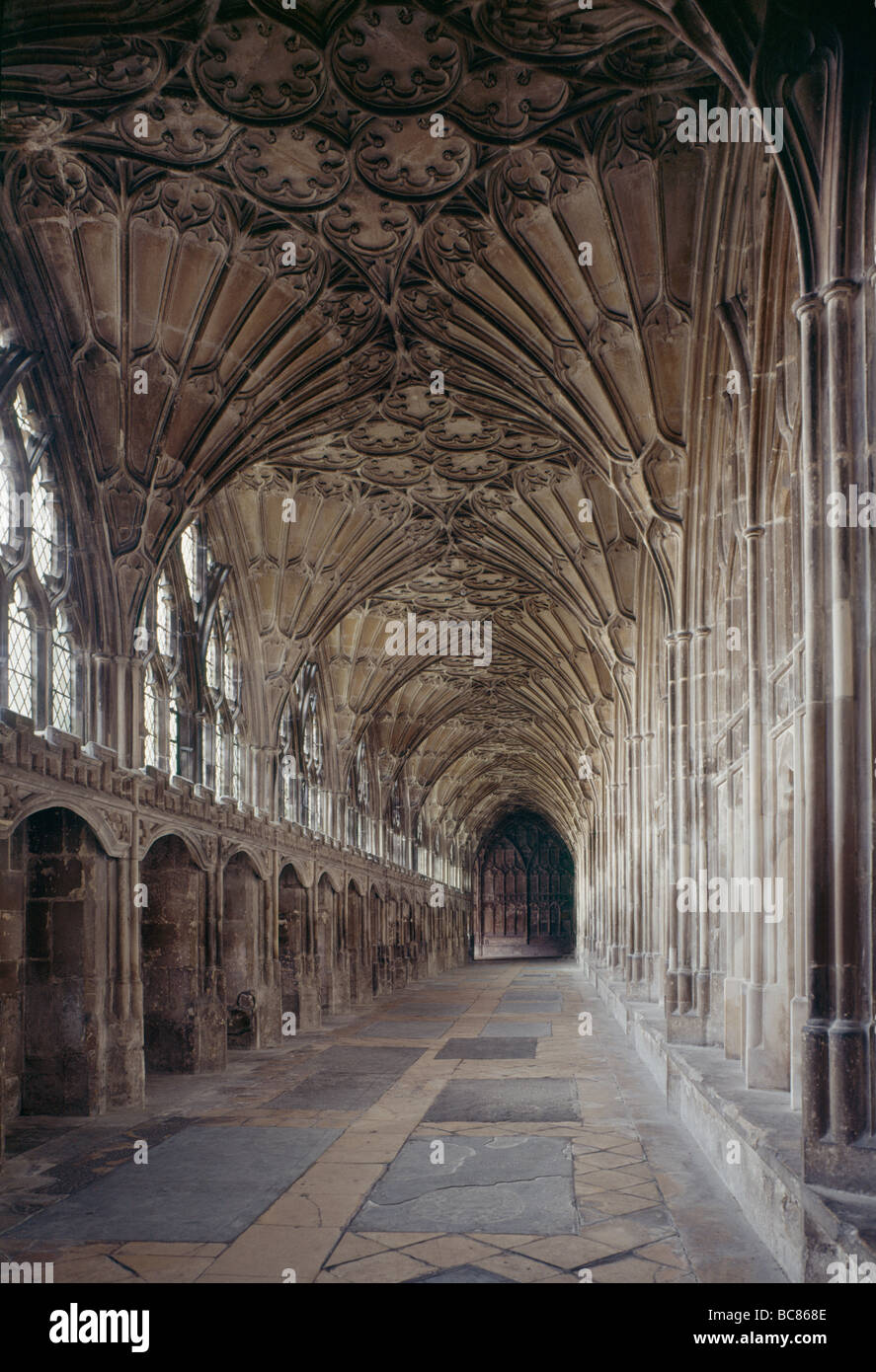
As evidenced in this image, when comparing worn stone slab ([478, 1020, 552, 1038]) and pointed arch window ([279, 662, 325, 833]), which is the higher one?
pointed arch window ([279, 662, 325, 833])

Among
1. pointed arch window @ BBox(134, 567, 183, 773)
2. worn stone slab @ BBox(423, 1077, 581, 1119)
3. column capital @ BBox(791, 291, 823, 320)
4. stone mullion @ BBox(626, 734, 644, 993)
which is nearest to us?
column capital @ BBox(791, 291, 823, 320)

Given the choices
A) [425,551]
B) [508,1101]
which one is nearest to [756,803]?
[508,1101]

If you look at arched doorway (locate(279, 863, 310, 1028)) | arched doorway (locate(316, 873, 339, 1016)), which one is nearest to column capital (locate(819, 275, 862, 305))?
arched doorway (locate(279, 863, 310, 1028))

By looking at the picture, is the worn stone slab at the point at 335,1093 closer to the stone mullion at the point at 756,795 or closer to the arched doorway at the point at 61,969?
the arched doorway at the point at 61,969

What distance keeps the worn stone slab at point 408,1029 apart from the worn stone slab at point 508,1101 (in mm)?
5074

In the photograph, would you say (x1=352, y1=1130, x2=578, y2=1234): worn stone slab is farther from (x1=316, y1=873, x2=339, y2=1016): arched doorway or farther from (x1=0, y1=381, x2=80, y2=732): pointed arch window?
(x1=316, y1=873, x2=339, y2=1016): arched doorway

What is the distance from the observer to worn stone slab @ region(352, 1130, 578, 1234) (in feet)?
20.7

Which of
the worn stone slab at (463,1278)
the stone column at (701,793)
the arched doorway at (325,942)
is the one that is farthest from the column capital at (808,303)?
the arched doorway at (325,942)

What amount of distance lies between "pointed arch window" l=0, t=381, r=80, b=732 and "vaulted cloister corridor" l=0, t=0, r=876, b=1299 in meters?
0.04

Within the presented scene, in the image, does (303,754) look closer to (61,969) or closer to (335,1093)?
(335,1093)

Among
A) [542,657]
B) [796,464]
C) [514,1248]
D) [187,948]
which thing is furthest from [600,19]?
[542,657]

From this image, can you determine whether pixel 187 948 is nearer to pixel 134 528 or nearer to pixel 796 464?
pixel 134 528

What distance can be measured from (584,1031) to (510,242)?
1091 cm

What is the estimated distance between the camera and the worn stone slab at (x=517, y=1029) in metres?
16.3
